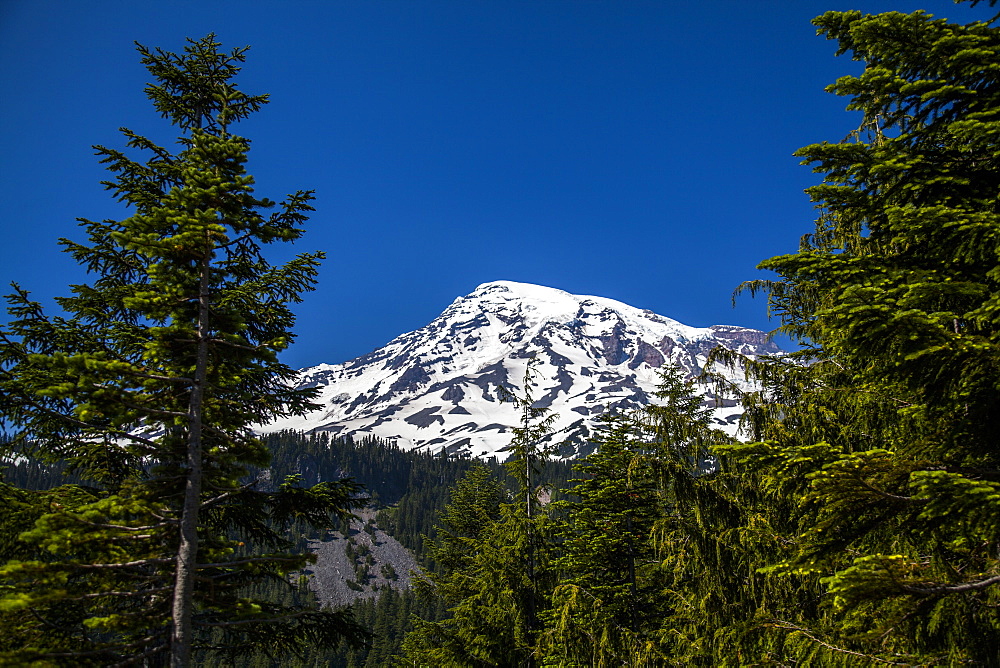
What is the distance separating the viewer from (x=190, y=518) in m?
6.95

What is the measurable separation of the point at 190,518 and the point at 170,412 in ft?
4.76

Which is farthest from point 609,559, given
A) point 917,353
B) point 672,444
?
point 917,353

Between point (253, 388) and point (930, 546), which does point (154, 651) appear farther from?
point (930, 546)

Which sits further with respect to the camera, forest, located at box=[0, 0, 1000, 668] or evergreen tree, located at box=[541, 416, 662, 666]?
evergreen tree, located at box=[541, 416, 662, 666]

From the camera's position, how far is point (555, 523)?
1596cm

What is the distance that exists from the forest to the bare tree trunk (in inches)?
1.3

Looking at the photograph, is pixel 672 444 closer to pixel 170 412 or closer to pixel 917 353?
pixel 917 353

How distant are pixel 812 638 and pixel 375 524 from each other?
186 metres

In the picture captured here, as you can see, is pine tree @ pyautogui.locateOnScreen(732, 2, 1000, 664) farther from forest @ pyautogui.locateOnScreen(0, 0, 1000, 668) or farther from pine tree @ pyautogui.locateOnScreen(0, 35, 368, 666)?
pine tree @ pyautogui.locateOnScreen(0, 35, 368, 666)

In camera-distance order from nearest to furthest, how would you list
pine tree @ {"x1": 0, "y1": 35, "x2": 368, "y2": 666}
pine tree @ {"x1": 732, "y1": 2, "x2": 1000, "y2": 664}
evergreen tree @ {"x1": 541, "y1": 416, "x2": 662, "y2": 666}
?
pine tree @ {"x1": 732, "y1": 2, "x2": 1000, "y2": 664} < pine tree @ {"x1": 0, "y1": 35, "x2": 368, "y2": 666} < evergreen tree @ {"x1": 541, "y1": 416, "x2": 662, "y2": 666}

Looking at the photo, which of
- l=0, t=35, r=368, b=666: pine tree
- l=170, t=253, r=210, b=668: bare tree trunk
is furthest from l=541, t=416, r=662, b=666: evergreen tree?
l=170, t=253, r=210, b=668: bare tree trunk

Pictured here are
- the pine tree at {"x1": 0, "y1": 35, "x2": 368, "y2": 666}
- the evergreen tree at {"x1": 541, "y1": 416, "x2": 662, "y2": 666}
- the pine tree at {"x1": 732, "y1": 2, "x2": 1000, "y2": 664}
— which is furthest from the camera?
the evergreen tree at {"x1": 541, "y1": 416, "x2": 662, "y2": 666}

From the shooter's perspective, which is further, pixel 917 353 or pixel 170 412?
pixel 170 412

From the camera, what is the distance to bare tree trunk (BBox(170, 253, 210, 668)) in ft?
21.5
